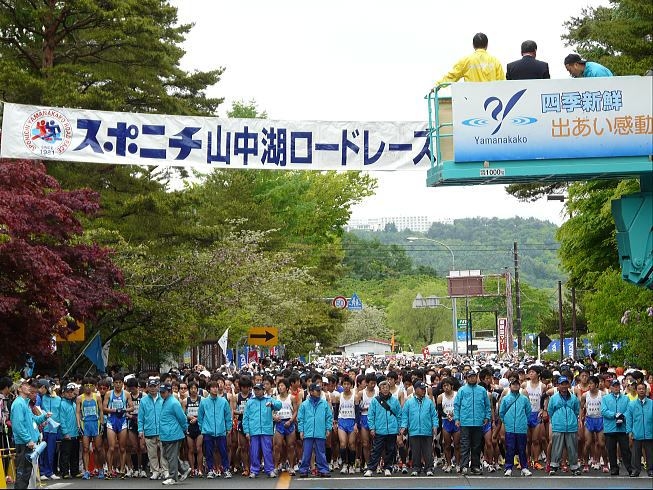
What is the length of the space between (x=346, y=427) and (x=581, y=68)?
767 cm

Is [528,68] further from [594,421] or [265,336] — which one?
[265,336]

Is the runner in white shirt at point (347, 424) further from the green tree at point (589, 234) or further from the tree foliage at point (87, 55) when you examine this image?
the green tree at point (589, 234)

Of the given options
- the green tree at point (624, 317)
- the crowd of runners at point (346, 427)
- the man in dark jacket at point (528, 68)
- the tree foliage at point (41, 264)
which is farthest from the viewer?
the green tree at point (624, 317)

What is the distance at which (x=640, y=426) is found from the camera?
20.1 metres

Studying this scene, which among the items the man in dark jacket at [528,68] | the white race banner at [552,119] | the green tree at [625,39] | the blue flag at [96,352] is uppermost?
the green tree at [625,39]

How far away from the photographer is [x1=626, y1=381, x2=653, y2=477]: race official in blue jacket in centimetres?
2008

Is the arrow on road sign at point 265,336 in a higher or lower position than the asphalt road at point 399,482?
higher

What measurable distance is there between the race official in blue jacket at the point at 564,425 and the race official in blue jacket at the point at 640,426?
95cm

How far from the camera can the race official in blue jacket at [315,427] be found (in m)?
20.4

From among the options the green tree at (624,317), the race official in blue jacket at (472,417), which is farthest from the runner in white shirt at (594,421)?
the green tree at (624,317)

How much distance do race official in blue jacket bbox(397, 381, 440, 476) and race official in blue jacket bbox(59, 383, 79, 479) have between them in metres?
5.97

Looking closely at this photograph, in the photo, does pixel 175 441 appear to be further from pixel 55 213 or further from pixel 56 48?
pixel 56 48

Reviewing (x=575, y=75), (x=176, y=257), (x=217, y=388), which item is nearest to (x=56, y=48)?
(x=176, y=257)

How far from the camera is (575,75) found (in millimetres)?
19359
